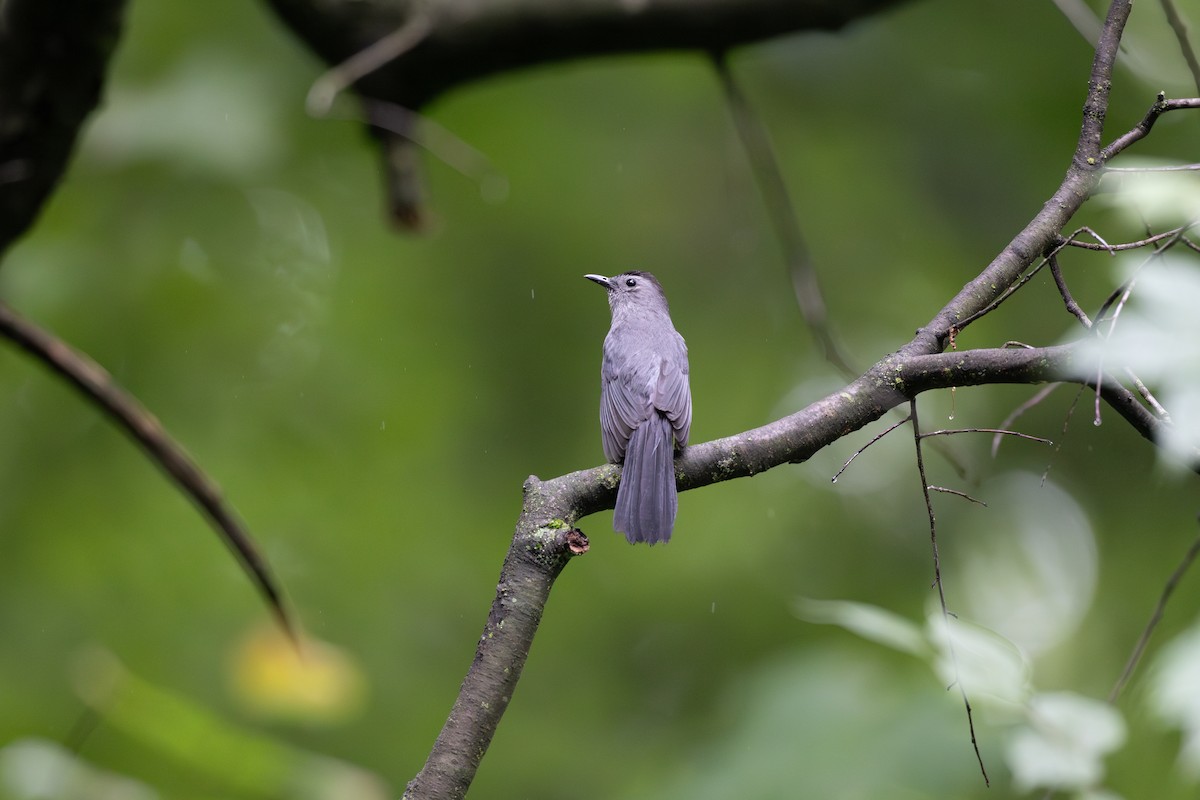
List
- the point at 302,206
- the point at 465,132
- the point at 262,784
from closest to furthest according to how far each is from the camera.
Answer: the point at 262,784
the point at 465,132
the point at 302,206

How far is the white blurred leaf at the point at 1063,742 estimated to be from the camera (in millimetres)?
1990

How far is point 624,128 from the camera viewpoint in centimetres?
662

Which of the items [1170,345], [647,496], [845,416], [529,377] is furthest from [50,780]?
[529,377]

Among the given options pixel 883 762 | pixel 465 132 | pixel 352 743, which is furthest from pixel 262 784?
pixel 465 132

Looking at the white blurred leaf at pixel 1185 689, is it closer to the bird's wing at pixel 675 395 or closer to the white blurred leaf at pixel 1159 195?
the white blurred leaf at pixel 1159 195

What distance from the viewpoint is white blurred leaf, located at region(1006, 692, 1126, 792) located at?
1990mm

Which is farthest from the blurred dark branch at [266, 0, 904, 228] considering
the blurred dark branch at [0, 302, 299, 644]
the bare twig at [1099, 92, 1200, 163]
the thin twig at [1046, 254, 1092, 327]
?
the thin twig at [1046, 254, 1092, 327]

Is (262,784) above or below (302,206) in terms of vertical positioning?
below

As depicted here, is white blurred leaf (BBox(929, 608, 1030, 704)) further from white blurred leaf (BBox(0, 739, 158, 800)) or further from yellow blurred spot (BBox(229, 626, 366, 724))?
→ yellow blurred spot (BBox(229, 626, 366, 724))

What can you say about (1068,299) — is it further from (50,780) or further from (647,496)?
(50,780)

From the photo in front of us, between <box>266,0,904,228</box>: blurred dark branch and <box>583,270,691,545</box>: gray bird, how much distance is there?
0.96m

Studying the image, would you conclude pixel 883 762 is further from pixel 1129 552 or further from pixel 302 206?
pixel 302 206

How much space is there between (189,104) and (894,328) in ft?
Answer: 13.9

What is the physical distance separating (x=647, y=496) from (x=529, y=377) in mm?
3941
